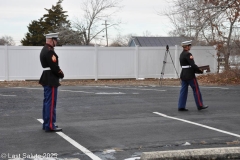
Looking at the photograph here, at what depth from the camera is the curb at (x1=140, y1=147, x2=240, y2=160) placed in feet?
18.6

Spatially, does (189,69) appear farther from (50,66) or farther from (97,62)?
(97,62)

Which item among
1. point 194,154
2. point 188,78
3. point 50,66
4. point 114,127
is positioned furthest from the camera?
point 188,78

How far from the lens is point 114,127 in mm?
8469

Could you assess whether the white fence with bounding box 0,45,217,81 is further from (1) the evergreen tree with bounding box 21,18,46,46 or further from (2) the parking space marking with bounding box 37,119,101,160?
(1) the evergreen tree with bounding box 21,18,46,46

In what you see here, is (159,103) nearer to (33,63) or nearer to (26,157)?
(26,157)

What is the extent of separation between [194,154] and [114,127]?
9.57ft

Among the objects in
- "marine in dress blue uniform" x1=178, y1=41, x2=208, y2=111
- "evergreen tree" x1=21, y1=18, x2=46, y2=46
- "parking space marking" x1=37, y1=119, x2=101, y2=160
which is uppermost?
"evergreen tree" x1=21, y1=18, x2=46, y2=46

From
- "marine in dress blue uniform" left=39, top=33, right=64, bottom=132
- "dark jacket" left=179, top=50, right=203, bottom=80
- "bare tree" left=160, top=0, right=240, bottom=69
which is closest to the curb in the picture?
"marine in dress blue uniform" left=39, top=33, right=64, bottom=132

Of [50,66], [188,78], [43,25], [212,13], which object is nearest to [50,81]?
[50,66]

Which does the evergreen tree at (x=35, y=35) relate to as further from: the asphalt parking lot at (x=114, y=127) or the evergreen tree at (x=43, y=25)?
the asphalt parking lot at (x=114, y=127)

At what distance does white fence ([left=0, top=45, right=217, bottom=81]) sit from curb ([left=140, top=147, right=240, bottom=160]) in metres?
17.2

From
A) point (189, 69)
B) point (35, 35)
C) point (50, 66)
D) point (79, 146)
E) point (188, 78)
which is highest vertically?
point (35, 35)

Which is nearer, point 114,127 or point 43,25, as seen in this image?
point 114,127

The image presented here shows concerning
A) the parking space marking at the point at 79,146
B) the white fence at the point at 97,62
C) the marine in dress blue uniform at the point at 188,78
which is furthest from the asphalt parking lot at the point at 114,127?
the white fence at the point at 97,62
